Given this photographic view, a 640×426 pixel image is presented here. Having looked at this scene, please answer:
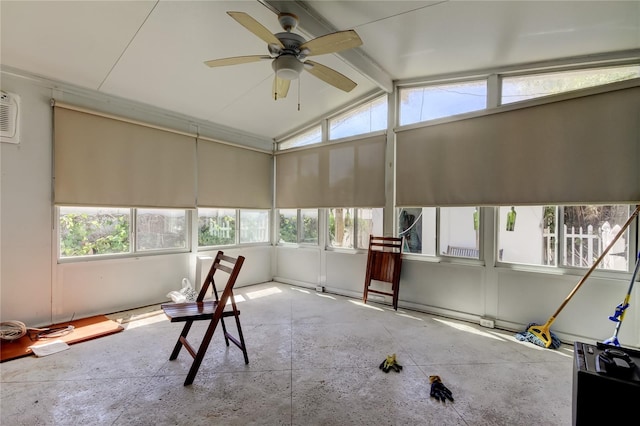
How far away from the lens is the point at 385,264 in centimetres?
425

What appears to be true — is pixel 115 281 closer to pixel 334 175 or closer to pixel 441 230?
pixel 334 175

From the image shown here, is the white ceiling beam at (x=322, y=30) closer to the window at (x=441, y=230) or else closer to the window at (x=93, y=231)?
the window at (x=441, y=230)

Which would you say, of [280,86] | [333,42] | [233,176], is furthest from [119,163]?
[333,42]

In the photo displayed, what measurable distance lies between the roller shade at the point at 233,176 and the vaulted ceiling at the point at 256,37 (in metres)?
1.09

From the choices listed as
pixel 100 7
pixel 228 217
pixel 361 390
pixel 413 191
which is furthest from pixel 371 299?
pixel 100 7

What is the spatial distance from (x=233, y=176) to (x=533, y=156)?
428 centimetres

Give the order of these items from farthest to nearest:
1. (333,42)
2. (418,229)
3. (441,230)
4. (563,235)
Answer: (418,229) → (441,230) → (563,235) → (333,42)

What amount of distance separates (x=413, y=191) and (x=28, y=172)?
4.57 m

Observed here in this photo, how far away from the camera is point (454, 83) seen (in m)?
3.89

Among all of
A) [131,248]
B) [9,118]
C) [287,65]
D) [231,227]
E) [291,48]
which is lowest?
[131,248]

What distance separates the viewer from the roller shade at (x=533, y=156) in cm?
271

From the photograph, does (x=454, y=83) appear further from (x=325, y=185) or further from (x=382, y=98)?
(x=325, y=185)

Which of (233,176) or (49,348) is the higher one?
(233,176)

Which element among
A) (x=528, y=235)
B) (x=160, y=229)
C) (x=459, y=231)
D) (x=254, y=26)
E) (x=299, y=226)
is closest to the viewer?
(x=254, y=26)
